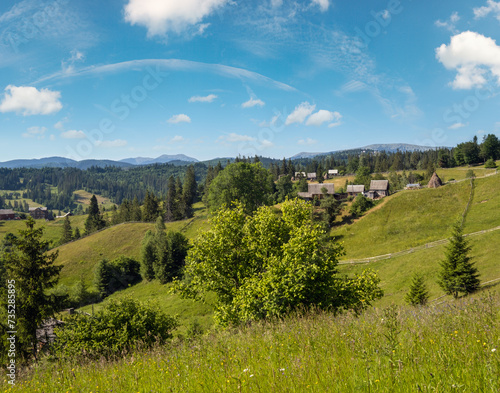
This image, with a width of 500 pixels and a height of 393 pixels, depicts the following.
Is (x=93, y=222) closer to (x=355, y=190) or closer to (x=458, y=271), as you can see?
(x=355, y=190)

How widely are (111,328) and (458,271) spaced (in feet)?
105

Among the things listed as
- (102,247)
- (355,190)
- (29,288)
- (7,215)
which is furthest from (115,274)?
(7,215)

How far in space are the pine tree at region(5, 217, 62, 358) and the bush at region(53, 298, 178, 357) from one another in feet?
12.8

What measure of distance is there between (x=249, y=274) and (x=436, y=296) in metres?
26.3

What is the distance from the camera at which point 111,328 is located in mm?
18906

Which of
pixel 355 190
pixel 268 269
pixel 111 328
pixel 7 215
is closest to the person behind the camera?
pixel 268 269

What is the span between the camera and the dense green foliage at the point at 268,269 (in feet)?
44.1

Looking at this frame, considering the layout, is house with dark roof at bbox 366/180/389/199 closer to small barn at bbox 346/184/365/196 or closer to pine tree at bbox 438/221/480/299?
small barn at bbox 346/184/365/196

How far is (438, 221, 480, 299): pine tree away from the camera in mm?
27891

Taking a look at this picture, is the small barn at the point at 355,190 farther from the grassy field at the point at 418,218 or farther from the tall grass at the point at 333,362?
the tall grass at the point at 333,362

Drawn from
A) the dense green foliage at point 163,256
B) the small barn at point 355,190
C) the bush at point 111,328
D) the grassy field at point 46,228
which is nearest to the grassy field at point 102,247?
the dense green foliage at point 163,256

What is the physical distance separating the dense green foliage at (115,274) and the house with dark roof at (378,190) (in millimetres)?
78134

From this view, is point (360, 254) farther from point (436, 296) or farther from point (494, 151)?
point (494, 151)

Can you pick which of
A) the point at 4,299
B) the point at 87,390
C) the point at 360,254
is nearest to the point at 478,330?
the point at 87,390
